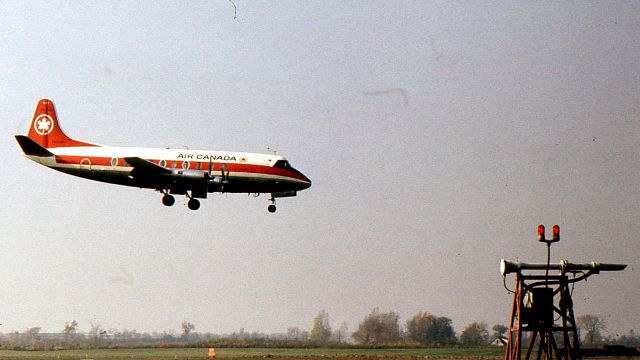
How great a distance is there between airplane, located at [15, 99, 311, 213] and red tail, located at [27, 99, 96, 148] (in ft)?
5.73

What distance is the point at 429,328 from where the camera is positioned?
110 meters

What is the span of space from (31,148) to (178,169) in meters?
13.8

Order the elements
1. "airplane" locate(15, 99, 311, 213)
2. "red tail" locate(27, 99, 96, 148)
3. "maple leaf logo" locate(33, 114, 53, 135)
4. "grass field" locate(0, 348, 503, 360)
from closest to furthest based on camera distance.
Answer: "airplane" locate(15, 99, 311, 213), "grass field" locate(0, 348, 503, 360), "red tail" locate(27, 99, 96, 148), "maple leaf logo" locate(33, 114, 53, 135)

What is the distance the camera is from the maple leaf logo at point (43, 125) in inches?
2916

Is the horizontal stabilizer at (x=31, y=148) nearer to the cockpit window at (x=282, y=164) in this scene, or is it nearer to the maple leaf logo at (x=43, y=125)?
the maple leaf logo at (x=43, y=125)

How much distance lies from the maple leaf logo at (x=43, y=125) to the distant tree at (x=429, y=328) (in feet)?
191

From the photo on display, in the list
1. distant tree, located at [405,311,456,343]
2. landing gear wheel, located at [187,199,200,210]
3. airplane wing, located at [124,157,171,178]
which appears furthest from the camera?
distant tree, located at [405,311,456,343]

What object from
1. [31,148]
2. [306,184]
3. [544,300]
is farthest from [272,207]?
[544,300]

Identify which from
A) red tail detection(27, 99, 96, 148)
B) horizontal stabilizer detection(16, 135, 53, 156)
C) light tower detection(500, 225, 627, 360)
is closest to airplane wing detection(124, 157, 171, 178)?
red tail detection(27, 99, 96, 148)

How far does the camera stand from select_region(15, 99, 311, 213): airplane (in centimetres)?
6631

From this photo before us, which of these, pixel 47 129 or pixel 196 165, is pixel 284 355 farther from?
pixel 47 129

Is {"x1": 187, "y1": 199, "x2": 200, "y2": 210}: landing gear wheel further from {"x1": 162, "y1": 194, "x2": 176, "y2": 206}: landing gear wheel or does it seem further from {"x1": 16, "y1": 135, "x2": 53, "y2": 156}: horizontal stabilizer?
{"x1": 16, "y1": 135, "x2": 53, "y2": 156}: horizontal stabilizer

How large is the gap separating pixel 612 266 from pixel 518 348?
538 centimetres

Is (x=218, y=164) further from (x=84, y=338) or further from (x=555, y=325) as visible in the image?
(x=84, y=338)
